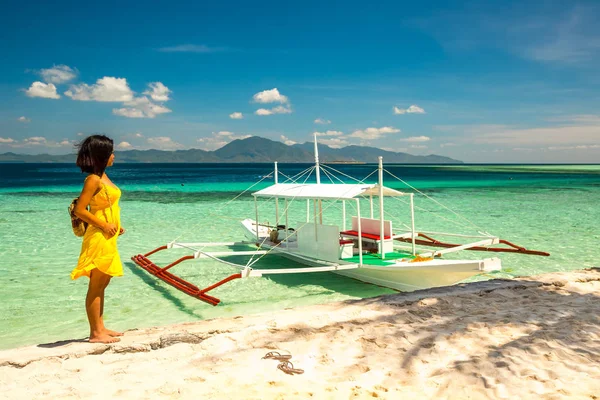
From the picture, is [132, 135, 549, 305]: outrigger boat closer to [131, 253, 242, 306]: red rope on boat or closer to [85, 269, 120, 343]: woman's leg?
[131, 253, 242, 306]: red rope on boat

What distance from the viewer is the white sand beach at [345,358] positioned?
3.55 meters

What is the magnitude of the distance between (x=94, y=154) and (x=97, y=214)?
21.8 inches

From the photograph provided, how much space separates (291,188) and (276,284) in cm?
242

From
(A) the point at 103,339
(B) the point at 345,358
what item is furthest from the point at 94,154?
(B) the point at 345,358

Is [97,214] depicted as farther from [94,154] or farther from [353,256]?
[353,256]

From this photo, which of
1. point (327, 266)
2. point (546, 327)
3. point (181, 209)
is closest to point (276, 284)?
point (327, 266)

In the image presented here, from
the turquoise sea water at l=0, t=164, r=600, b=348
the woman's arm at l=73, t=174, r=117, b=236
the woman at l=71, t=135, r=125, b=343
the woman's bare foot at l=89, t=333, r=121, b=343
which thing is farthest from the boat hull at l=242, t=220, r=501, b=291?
the woman's arm at l=73, t=174, r=117, b=236

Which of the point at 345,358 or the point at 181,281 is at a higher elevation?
the point at 345,358

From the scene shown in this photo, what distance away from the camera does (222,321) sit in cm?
534

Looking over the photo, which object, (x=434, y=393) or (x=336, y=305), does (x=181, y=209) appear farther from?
(x=434, y=393)

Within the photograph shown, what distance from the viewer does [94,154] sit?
4.07m

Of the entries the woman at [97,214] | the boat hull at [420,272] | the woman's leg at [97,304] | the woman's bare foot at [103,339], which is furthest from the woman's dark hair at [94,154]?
the boat hull at [420,272]

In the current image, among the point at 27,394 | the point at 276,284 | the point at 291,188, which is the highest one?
the point at 291,188

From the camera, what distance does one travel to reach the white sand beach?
3.55 meters
